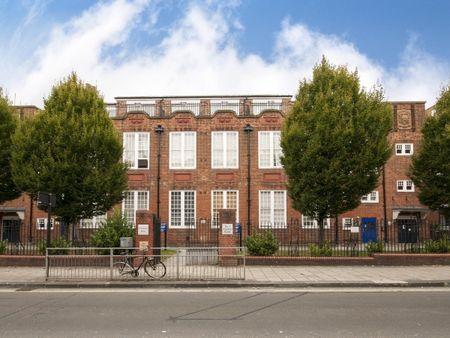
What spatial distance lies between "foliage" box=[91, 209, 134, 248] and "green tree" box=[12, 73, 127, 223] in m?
2.21

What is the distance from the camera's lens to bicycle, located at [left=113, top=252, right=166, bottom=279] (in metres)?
14.5

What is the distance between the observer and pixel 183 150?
107 ft

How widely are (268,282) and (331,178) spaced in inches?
296

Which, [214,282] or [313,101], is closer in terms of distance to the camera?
[214,282]

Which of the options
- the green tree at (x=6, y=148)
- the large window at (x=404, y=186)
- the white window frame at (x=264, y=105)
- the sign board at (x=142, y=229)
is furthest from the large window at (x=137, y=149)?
the large window at (x=404, y=186)

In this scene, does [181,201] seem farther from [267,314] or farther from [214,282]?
[267,314]


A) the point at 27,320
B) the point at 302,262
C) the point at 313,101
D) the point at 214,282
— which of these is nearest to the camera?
the point at 27,320

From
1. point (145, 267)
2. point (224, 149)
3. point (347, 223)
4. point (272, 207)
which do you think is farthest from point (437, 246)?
point (224, 149)

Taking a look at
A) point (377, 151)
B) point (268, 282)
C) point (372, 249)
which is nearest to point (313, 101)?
point (377, 151)

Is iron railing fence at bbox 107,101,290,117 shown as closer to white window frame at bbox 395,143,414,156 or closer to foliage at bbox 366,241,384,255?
white window frame at bbox 395,143,414,156

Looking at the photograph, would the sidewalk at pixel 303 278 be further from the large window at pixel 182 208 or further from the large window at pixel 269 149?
the large window at pixel 269 149

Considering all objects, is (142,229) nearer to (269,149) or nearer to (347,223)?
(269,149)

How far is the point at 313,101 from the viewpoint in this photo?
2138cm

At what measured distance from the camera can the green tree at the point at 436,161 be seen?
2402 centimetres
